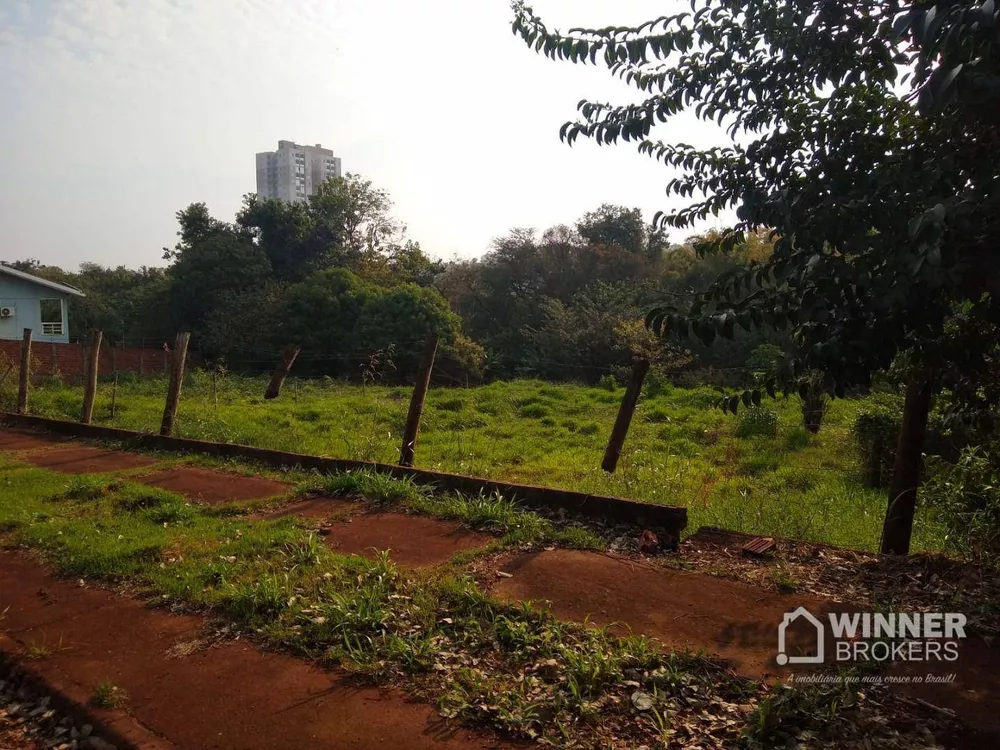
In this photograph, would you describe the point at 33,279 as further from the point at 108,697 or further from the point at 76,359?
the point at 108,697

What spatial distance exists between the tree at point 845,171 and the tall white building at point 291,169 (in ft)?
195

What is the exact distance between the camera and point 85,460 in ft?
28.9

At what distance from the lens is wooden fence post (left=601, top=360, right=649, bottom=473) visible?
658 centimetres

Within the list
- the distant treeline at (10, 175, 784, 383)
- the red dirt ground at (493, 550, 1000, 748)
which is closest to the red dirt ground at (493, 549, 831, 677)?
the red dirt ground at (493, 550, 1000, 748)

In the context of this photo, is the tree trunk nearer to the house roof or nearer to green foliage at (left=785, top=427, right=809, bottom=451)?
green foliage at (left=785, top=427, right=809, bottom=451)

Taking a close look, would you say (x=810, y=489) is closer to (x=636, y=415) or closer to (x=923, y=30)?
(x=636, y=415)

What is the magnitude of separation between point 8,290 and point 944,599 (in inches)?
1247

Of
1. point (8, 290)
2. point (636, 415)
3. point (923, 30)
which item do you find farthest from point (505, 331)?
point (923, 30)

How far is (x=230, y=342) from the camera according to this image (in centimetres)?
2578

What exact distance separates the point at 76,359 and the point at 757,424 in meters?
19.4

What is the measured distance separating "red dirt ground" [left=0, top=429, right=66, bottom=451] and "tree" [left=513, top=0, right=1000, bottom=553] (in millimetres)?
9214

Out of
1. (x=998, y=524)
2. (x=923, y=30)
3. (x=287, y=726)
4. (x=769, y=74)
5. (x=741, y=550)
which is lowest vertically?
(x=287, y=726)

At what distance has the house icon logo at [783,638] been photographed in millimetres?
3373

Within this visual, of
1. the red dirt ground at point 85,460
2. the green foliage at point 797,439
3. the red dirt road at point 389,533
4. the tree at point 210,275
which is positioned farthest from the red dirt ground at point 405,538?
the tree at point 210,275
